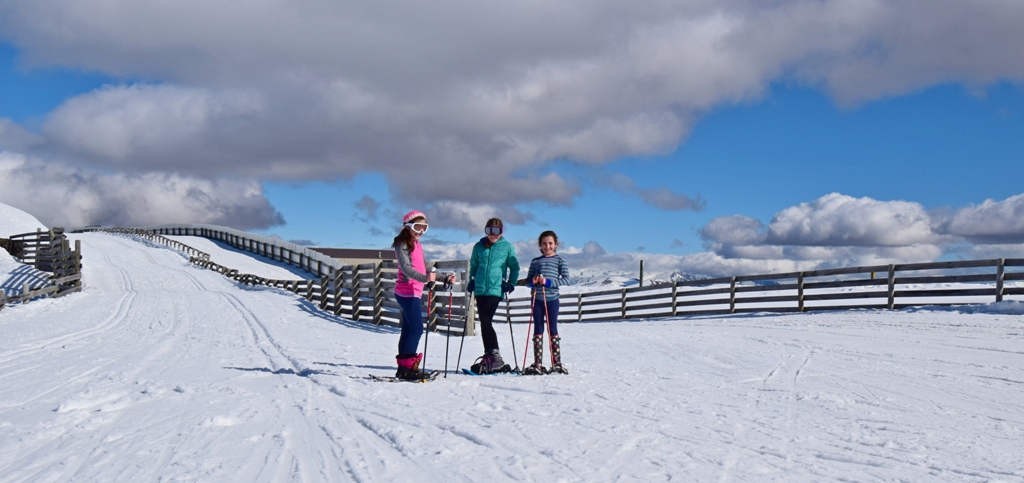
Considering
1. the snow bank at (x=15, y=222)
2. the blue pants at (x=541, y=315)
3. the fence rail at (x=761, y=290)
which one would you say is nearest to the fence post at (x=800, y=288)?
the fence rail at (x=761, y=290)

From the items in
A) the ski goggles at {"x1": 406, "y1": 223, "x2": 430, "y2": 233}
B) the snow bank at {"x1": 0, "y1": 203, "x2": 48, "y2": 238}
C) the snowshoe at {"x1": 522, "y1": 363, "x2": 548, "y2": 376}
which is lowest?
the snowshoe at {"x1": 522, "y1": 363, "x2": 548, "y2": 376}

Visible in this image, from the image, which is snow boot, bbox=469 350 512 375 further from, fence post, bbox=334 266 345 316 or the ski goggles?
fence post, bbox=334 266 345 316

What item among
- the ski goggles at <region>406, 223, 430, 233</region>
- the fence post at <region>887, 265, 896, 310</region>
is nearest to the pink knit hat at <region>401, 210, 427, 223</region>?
the ski goggles at <region>406, 223, 430, 233</region>

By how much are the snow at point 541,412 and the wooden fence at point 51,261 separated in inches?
459

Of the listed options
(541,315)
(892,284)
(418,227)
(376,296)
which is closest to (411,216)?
(418,227)

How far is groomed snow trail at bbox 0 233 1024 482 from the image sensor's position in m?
3.66

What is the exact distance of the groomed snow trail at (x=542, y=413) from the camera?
366 cm

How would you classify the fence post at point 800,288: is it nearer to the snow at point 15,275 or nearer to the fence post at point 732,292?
the fence post at point 732,292

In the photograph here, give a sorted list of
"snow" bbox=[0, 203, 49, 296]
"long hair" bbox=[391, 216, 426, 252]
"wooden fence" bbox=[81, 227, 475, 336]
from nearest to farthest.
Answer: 1. "long hair" bbox=[391, 216, 426, 252]
2. "wooden fence" bbox=[81, 227, 475, 336]
3. "snow" bbox=[0, 203, 49, 296]

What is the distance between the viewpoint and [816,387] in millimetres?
6188

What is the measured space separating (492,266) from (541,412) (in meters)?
2.39

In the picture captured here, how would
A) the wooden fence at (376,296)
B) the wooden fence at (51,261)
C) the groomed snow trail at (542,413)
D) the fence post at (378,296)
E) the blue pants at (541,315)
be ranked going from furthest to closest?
1. the wooden fence at (51,261)
2. the fence post at (378,296)
3. the wooden fence at (376,296)
4. the blue pants at (541,315)
5. the groomed snow trail at (542,413)

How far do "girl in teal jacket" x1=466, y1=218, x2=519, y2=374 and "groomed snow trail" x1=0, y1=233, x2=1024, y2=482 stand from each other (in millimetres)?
460

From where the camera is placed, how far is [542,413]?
500cm
